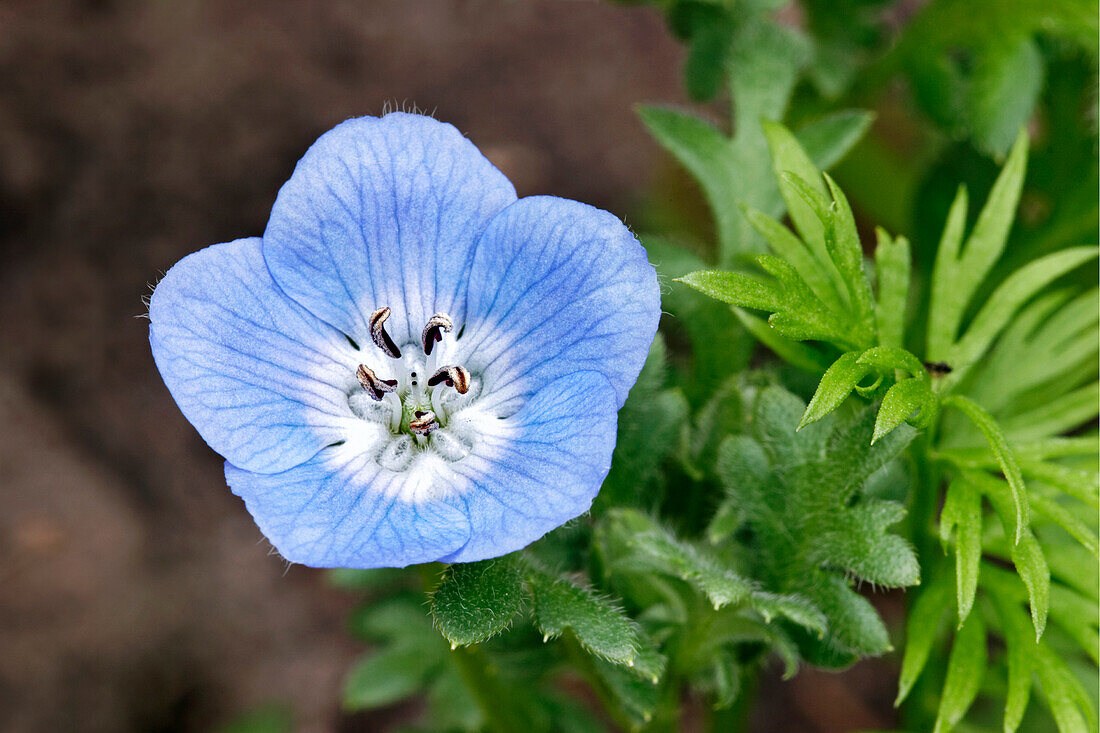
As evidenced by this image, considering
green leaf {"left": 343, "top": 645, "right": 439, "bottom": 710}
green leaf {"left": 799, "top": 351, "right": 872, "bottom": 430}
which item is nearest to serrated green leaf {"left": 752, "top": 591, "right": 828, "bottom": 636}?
green leaf {"left": 799, "top": 351, "right": 872, "bottom": 430}

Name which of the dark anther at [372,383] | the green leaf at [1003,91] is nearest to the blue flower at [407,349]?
the dark anther at [372,383]

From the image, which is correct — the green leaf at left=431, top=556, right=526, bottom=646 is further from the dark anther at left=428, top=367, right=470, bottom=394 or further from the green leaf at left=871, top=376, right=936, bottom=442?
the green leaf at left=871, top=376, right=936, bottom=442

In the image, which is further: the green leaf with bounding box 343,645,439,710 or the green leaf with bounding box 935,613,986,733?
the green leaf with bounding box 343,645,439,710

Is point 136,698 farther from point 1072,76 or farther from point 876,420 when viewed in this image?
point 1072,76

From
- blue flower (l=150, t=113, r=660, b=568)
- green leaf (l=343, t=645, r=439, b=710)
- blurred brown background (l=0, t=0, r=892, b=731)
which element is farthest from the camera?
blurred brown background (l=0, t=0, r=892, b=731)

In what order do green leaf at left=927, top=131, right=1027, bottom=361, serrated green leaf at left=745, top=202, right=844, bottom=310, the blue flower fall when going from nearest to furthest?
the blue flower < serrated green leaf at left=745, top=202, right=844, bottom=310 < green leaf at left=927, top=131, right=1027, bottom=361

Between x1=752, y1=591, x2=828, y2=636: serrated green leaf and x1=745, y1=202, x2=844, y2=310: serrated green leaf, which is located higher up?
x1=745, y1=202, x2=844, y2=310: serrated green leaf

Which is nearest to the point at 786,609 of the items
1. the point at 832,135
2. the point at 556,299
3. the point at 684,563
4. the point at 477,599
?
the point at 684,563
